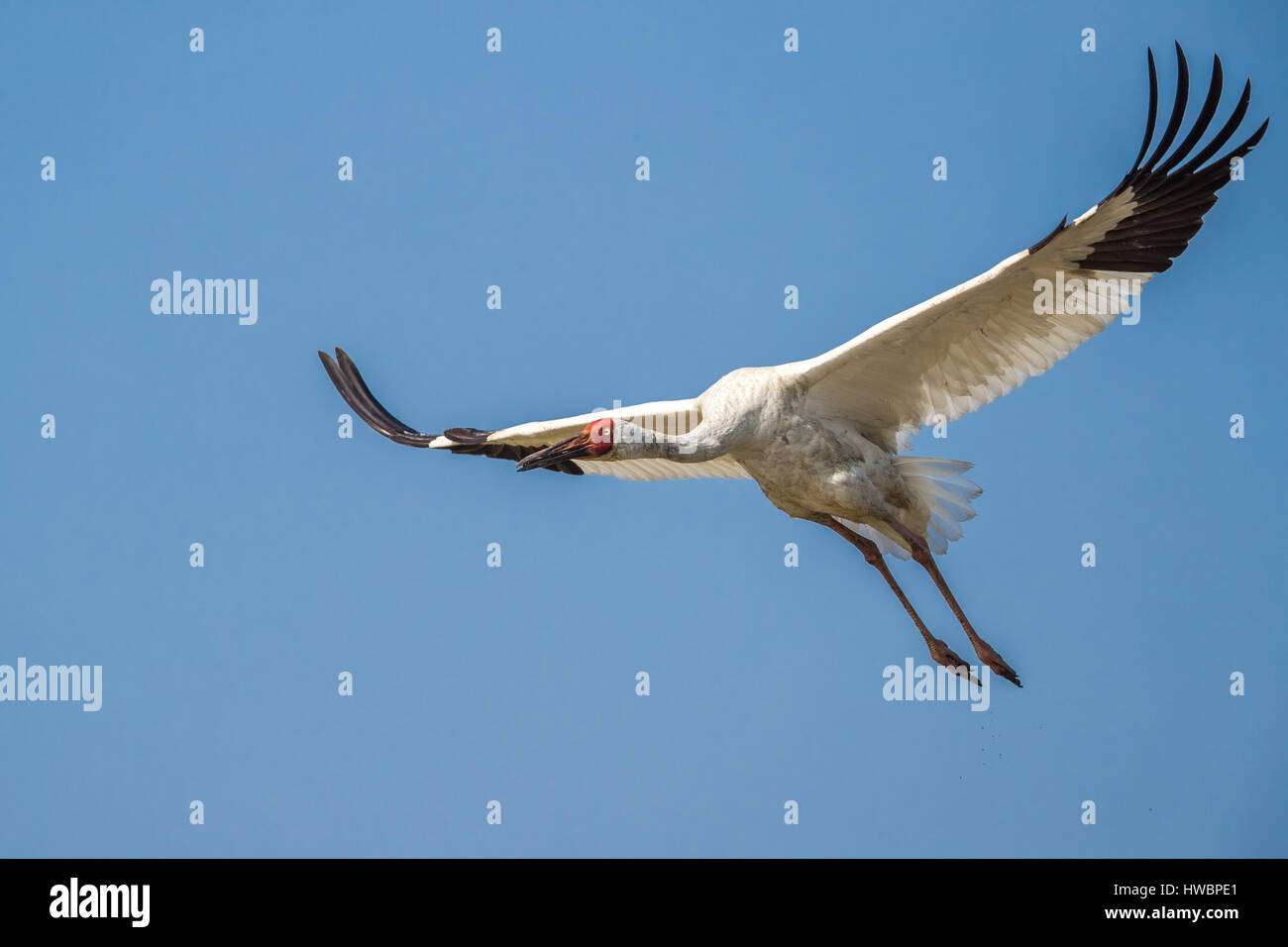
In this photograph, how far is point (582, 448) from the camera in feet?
Result: 31.0

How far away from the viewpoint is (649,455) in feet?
31.3

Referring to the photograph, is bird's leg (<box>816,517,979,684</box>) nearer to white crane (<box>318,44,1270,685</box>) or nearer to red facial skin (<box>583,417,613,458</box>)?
white crane (<box>318,44,1270,685</box>)

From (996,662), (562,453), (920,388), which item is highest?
(920,388)

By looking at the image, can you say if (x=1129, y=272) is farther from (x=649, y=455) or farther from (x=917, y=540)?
(x=649, y=455)

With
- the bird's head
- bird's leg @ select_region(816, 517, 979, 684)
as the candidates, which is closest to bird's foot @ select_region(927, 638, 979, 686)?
bird's leg @ select_region(816, 517, 979, 684)

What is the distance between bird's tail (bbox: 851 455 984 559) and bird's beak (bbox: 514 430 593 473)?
85.6 inches

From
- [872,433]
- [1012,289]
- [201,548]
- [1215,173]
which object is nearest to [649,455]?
[872,433]

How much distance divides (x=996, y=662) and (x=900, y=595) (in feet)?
2.83

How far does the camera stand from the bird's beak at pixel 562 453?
9.39 m

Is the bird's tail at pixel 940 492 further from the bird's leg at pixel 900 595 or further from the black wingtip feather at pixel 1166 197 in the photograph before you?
the black wingtip feather at pixel 1166 197

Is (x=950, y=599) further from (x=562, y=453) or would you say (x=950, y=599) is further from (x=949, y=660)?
(x=562, y=453)

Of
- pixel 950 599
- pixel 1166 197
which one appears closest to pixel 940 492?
pixel 950 599

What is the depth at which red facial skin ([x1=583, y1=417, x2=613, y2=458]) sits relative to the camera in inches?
369

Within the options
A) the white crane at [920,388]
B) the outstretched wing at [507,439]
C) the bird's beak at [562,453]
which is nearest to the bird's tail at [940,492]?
the white crane at [920,388]
